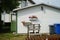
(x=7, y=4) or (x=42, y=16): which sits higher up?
(x=7, y=4)

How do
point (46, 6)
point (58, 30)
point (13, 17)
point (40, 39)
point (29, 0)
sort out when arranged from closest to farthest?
point (40, 39)
point (58, 30)
point (46, 6)
point (13, 17)
point (29, 0)

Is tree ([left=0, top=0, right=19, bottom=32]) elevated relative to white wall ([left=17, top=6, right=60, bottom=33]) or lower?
elevated

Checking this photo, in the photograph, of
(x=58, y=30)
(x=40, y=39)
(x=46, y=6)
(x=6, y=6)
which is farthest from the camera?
(x=6, y=6)

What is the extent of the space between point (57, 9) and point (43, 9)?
5.21ft

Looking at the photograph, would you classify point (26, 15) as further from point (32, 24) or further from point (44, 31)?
point (44, 31)

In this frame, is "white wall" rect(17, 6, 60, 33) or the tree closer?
"white wall" rect(17, 6, 60, 33)

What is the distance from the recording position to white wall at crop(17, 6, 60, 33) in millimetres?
22406

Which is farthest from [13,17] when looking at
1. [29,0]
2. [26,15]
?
[26,15]

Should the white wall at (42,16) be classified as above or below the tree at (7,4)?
below

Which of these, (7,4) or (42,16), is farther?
(7,4)

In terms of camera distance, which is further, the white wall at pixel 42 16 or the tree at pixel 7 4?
the tree at pixel 7 4

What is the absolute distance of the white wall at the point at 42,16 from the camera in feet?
73.5

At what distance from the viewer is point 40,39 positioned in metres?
11.2

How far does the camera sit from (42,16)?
22641mm
